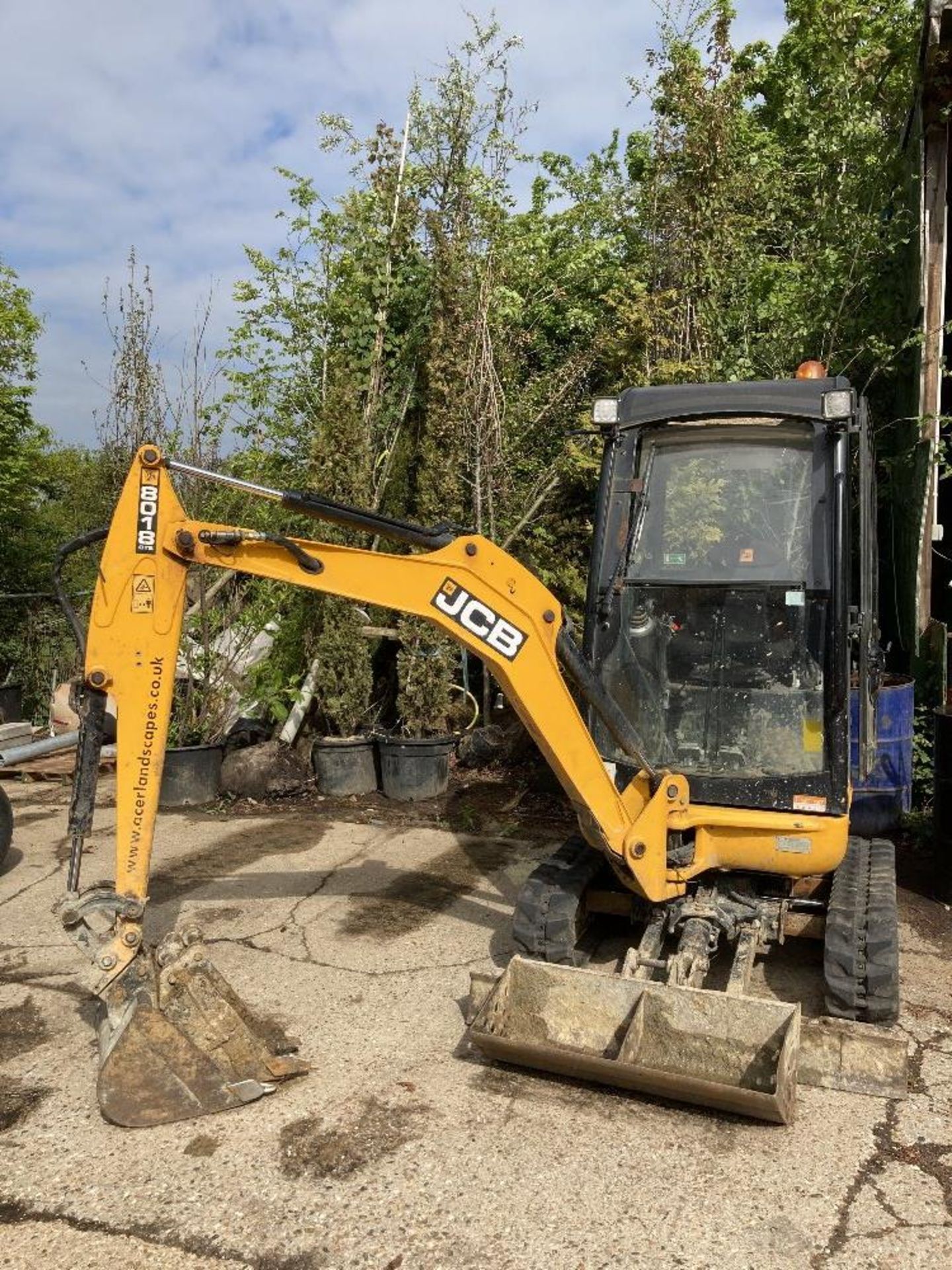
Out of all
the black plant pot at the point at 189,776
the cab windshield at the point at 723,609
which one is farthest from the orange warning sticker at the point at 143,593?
the black plant pot at the point at 189,776

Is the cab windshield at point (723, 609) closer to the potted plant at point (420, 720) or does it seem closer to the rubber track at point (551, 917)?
the rubber track at point (551, 917)

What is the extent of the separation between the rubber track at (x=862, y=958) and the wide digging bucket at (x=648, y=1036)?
51 centimetres

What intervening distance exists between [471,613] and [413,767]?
4.75 m

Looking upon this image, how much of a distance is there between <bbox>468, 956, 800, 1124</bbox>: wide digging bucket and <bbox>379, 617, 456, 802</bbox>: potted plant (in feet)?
15.5

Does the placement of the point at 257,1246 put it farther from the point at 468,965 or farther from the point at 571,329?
the point at 571,329

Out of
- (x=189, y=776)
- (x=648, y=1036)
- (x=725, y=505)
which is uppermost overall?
(x=725, y=505)

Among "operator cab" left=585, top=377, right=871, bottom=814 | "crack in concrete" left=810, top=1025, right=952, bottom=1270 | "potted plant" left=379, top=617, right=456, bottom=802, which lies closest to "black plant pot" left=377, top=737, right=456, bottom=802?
"potted plant" left=379, top=617, right=456, bottom=802

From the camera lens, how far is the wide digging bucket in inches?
136

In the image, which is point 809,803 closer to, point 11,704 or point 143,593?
point 143,593

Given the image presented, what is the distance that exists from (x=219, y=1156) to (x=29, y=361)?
1610 cm

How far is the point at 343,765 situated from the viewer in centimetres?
879

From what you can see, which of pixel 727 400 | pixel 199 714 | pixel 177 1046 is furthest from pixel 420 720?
pixel 177 1046

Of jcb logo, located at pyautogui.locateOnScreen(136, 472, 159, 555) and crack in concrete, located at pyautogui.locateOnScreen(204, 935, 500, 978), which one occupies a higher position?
jcb logo, located at pyautogui.locateOnScreen(136, 472, 159, 555)

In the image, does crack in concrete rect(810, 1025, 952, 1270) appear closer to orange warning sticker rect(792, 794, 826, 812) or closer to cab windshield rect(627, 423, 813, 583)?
orange warning sticker rect(792, 794, 826, 812)
